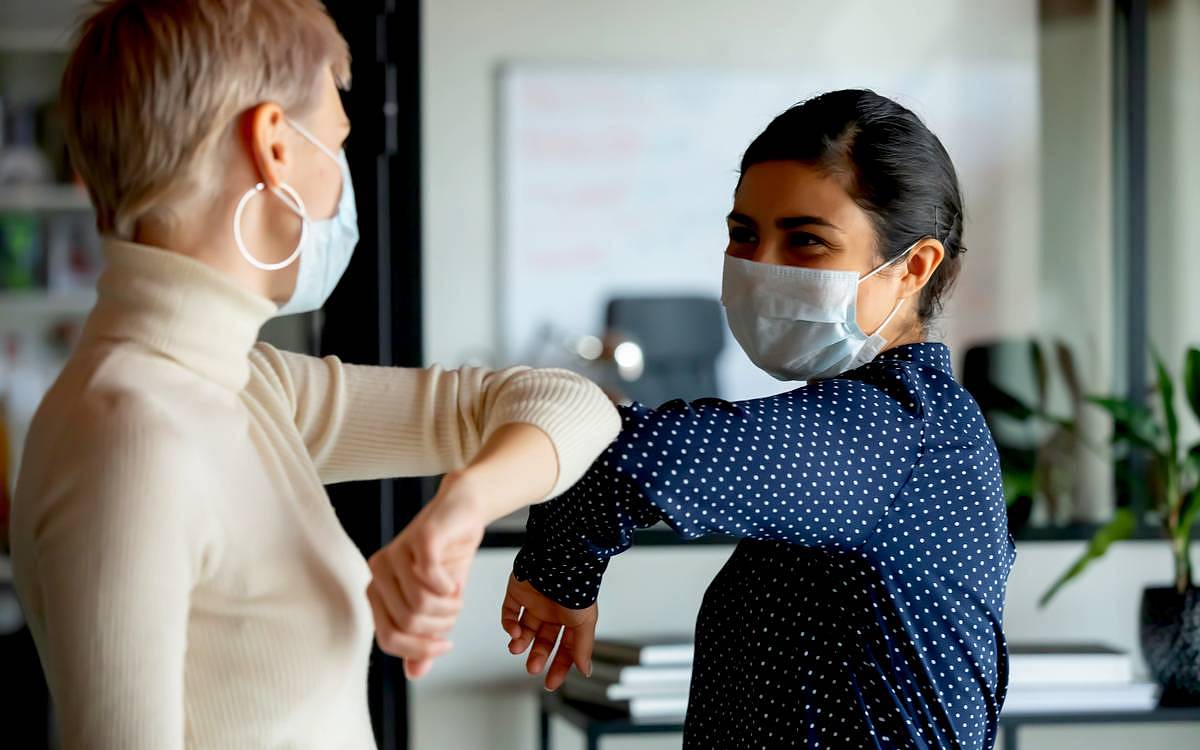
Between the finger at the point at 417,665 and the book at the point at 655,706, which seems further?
the book at the point at 655,706

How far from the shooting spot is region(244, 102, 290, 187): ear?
76 centimetres

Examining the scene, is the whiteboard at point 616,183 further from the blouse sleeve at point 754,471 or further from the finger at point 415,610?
the finger at point 415,610

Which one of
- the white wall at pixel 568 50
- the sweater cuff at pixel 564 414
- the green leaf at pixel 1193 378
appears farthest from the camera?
the white wall at pixel 568 50

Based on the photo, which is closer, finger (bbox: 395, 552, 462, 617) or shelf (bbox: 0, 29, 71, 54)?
finger (bbox: 395, 552, 462, 617)

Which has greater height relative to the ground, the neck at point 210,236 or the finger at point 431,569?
the neck at point 210,236

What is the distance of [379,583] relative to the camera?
70cm

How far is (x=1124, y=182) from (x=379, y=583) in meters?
2.43

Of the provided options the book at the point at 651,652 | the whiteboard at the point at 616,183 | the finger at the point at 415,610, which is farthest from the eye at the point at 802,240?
the whiteboard at the point at 616,183

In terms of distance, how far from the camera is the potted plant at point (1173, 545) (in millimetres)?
2389

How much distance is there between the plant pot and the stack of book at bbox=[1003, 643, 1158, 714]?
0.26 ft

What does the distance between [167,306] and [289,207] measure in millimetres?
104

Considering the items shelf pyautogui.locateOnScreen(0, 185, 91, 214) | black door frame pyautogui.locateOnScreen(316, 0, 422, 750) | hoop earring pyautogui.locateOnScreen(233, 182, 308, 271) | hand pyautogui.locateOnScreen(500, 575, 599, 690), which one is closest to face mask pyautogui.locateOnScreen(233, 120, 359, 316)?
hoop earring pyautogui.locateOnScreen(233, 182, 308, 271)

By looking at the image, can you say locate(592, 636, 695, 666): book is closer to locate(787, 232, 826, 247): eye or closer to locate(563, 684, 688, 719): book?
locate(563, 684, 688, 719): book

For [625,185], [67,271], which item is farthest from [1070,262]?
[67,271]
